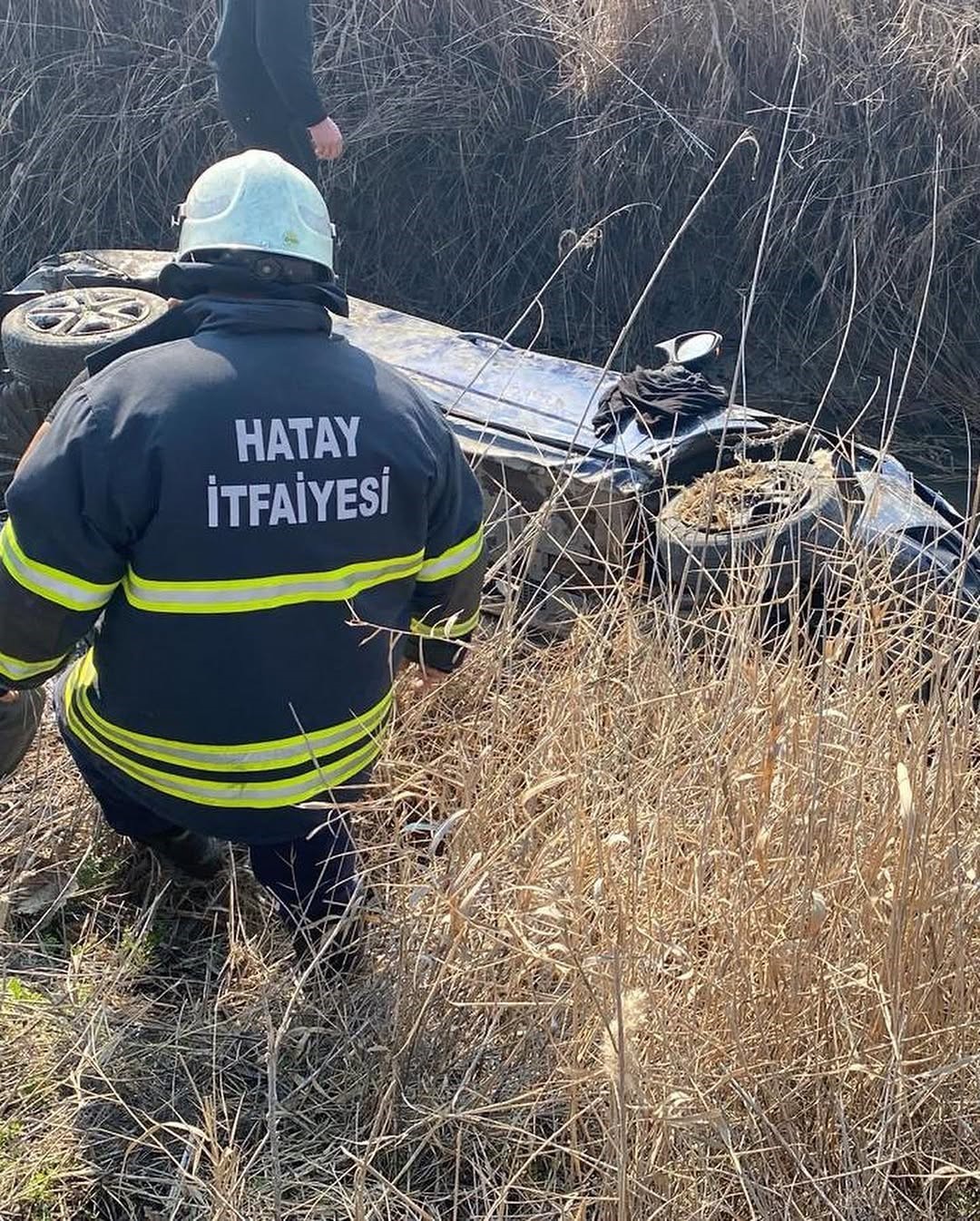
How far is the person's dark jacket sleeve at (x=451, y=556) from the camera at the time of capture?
8.75 feet

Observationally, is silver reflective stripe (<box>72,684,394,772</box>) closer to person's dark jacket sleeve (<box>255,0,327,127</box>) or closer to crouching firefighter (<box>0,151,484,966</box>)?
crouching firefighter (<box>0,151,484,966</box>)

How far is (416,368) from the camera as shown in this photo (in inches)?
177

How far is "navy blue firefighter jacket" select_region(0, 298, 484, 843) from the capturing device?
7.59 feet

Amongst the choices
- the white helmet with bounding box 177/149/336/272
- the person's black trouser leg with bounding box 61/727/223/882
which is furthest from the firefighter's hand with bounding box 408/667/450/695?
the white helmet with bounding box 177/149/336/272

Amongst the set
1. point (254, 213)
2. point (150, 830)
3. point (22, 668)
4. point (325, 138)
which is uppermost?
point (254, 213)

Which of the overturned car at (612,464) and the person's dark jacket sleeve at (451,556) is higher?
the person's dark jacket sleeve at (451,556)

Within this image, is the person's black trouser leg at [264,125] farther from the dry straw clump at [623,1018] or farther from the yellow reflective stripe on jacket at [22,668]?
the dry straw clump at [623,1018]

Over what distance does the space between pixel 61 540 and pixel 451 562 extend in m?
0.80

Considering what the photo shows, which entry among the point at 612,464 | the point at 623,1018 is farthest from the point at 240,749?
the point at 612,464

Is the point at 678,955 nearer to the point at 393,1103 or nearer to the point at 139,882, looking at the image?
the point at 393,1103

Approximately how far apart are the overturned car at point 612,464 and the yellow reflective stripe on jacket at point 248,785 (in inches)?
21.5

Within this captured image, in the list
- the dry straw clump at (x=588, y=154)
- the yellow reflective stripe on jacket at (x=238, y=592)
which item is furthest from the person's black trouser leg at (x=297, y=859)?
the dry straw clump at (x=588, y=154)

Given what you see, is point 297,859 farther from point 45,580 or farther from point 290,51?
point 290,51

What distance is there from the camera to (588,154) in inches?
269
